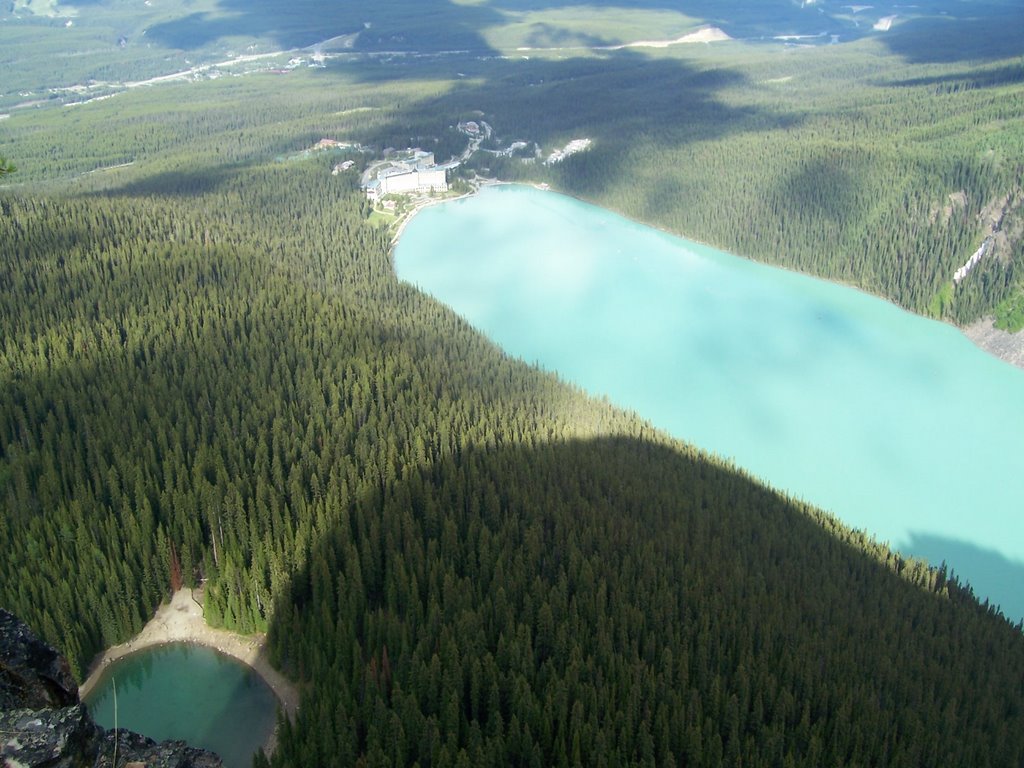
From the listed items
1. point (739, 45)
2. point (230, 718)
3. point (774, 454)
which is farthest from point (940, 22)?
point (230, 718)

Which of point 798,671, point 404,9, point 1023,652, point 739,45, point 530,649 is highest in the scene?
point 404,9

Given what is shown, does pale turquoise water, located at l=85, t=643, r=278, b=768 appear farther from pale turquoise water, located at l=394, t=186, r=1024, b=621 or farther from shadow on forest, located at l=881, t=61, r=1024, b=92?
shadow on forest, located at l=881, t=61, r=1024, b=92

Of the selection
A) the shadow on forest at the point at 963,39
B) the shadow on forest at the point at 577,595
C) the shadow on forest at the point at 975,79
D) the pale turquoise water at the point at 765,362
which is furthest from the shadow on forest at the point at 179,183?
the shadow on forest at the point at 963,39

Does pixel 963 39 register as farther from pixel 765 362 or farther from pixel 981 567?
pixel 981 567

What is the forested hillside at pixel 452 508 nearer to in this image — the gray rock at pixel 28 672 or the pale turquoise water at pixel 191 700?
the pale turquoise water at pixel 191 700

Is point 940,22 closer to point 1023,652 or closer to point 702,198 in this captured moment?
point 702,198

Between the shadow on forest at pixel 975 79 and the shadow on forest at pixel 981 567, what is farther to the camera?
the shadow on forest at pixel 975 79
